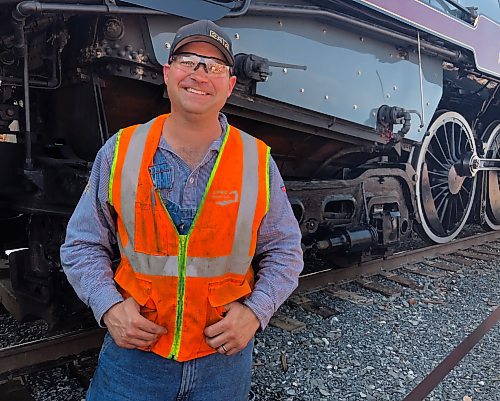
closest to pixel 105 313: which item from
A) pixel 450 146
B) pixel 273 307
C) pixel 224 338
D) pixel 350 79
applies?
pixel 224 338

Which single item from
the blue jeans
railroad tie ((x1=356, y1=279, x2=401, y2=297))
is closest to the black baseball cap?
the blue jeans

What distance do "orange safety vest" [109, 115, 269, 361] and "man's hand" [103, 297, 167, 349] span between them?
51mm

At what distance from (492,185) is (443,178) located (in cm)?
140

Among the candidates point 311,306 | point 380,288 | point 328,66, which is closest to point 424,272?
point 380,288

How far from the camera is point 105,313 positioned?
56.4 inches

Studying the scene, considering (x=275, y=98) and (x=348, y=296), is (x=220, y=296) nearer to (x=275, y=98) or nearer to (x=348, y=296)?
(x=275, y=98)

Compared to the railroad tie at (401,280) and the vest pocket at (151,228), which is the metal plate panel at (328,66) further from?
the vest pocket at (151,228)

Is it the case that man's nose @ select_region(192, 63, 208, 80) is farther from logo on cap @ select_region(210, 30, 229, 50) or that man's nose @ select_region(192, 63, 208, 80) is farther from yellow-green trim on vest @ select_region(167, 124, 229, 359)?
yellow-green trim on vest @ select_region(167, 124, 229, 359)

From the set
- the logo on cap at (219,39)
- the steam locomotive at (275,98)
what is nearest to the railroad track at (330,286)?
the steam locomotive at (275,98)

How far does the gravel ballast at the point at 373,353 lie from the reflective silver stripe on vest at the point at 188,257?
59.0 inches

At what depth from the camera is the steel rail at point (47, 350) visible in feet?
9.25

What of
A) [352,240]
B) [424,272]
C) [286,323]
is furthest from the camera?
[424,272]

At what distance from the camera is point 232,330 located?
57.3 inches

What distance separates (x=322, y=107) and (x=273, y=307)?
7.99 feet
